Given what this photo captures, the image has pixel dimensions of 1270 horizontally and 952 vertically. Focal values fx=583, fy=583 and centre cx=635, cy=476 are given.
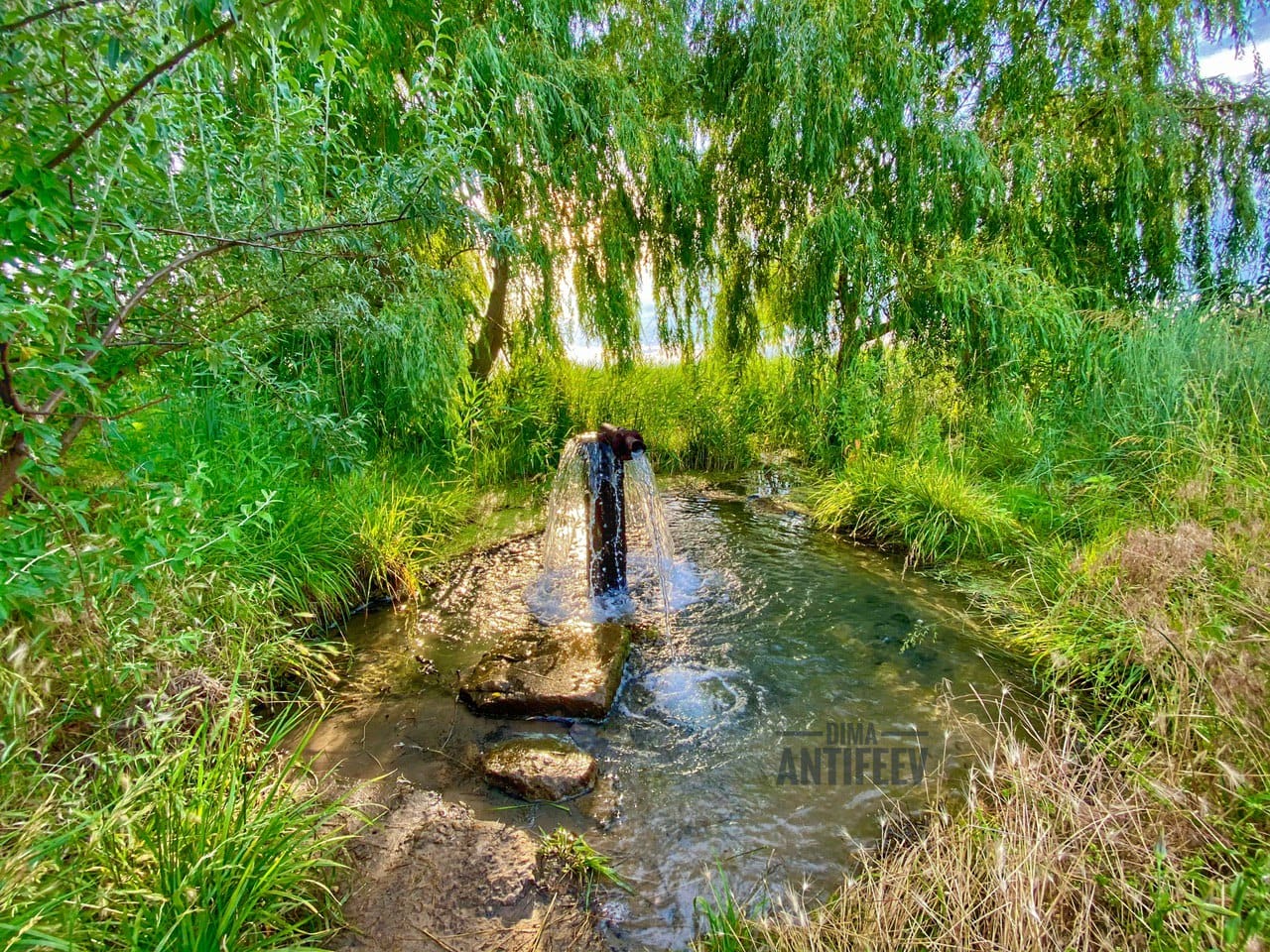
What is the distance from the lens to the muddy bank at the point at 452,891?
158cm

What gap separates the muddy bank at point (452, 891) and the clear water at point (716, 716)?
0.12 m

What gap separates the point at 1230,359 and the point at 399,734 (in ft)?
16.7

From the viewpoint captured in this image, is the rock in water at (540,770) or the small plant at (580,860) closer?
the small plant at (580,860)

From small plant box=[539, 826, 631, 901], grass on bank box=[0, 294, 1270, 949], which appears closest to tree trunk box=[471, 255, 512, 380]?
grass on bank box=[0, 294, 1270, 949]

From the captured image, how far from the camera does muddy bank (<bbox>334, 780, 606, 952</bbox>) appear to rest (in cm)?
158

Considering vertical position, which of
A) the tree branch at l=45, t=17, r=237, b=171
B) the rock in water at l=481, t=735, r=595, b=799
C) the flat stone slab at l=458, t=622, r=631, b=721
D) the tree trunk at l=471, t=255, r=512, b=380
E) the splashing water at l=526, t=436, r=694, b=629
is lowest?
the rock in water at l=481, t=735, r=595, b=799

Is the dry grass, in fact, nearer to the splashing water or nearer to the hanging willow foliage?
the splashing water

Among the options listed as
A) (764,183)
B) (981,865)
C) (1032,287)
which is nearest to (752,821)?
(981,865)

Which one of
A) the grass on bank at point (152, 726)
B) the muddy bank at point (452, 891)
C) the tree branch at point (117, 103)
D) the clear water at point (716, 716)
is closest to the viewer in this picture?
the tree branch at point (117, 103)

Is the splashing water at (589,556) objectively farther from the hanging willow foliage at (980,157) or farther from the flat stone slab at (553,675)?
the hanging willow foliage at (980,157)

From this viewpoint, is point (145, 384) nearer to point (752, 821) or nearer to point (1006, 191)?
point (752, 821)

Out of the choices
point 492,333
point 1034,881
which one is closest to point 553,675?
point 1034,881

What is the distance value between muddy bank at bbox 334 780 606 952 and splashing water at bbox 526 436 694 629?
150 cm

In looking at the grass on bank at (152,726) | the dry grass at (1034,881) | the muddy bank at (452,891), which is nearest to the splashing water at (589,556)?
the grass on bank at (152,726)
